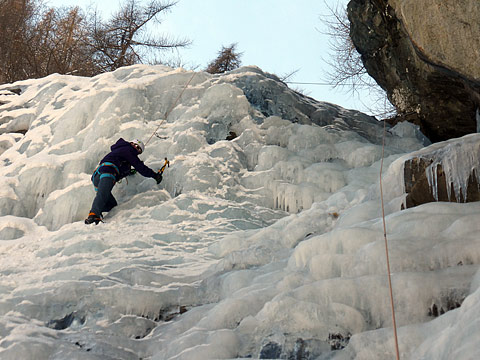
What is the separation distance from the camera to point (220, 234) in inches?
219

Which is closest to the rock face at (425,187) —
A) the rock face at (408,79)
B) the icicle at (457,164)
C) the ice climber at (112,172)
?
the icicle at (457,164)

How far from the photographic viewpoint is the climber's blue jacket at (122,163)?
6027 millimetres

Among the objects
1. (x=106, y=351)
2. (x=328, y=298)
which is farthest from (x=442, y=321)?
(x=106, y=351)

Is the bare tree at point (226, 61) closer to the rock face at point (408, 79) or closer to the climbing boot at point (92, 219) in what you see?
the rock face at point (408, 79)

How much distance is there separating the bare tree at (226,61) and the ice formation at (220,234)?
5.24 m

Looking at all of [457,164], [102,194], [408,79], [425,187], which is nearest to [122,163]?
[102,194]

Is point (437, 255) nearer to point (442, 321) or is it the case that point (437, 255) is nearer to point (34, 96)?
point (442, 321)

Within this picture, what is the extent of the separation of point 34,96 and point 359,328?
7.41 metres

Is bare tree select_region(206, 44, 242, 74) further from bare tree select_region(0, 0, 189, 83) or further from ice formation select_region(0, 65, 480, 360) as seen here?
ice formation select_region(0, 65, 480, 360)

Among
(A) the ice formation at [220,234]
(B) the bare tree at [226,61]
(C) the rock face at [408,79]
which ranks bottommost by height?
(A) the ice formation at [220,234]

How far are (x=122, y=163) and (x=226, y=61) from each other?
8256mm

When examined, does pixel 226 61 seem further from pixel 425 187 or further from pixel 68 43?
pixel 425 187

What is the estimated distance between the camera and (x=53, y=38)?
14289mm

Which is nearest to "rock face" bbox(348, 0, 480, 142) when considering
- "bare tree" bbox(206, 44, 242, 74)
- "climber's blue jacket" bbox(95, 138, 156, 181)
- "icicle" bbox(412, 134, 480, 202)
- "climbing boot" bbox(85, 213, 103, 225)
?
"icicle" bbox(412, 134, 480, 202)
